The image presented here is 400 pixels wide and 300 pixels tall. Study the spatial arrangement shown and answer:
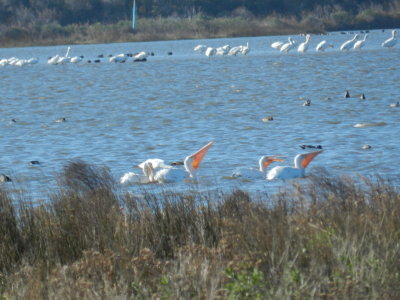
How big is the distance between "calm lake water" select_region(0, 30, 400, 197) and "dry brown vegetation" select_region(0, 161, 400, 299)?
1.87 m

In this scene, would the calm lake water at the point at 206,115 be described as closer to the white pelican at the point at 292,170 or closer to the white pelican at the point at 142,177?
the white pelican at the point at 142,177

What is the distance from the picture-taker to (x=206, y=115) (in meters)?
18.8

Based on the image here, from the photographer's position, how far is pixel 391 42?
41438 millimetres

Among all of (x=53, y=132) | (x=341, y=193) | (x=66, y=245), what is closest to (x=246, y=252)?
(x=66, y=245)

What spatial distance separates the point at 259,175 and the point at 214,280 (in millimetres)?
5809

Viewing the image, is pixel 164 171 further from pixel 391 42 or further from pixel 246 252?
pixel 391 42

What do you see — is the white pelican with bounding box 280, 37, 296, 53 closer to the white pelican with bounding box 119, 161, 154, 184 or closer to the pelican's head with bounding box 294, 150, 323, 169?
the pelican's head with bounding box 294, 150, 323, 169

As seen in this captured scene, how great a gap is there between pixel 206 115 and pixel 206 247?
13.2 metres

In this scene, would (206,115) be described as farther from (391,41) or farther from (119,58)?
(391,41)

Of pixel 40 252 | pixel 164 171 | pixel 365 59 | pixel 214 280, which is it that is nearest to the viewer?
pixel 214 280

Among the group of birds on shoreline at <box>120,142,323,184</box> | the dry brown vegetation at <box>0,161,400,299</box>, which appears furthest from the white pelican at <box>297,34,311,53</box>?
the dry brown vegetation at <box>0,161,400,299</box>

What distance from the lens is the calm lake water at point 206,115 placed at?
12.4m

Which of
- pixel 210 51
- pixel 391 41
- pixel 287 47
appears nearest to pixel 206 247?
pixel 210 51

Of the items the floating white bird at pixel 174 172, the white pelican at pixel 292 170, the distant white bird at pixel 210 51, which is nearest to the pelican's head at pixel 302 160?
the white pelican at pixel 292 170
